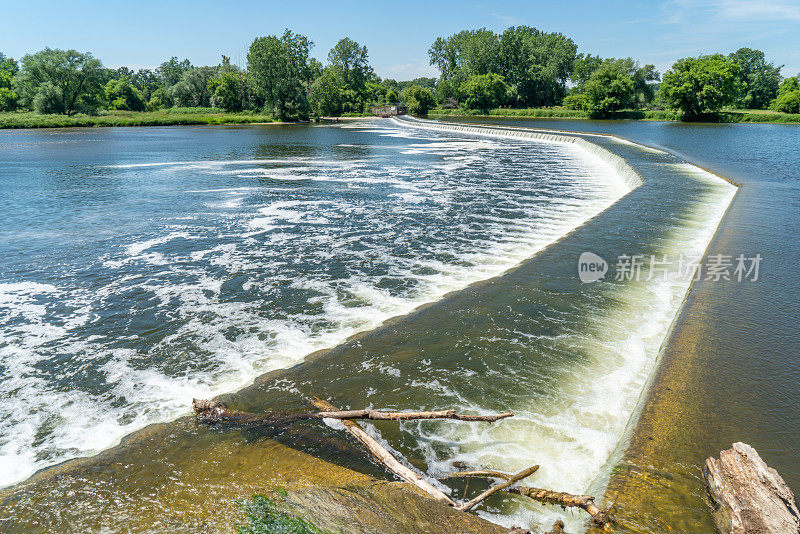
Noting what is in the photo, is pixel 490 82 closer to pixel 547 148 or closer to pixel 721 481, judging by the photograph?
pixel 547 148

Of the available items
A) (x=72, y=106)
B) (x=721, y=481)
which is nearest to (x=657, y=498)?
(x=721, y=481)

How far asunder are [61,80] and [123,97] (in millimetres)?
26974

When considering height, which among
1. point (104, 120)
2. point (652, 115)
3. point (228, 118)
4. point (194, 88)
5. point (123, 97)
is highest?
point (194, 88)

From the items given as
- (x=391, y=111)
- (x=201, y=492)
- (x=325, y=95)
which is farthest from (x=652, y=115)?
(x=201, y=492)

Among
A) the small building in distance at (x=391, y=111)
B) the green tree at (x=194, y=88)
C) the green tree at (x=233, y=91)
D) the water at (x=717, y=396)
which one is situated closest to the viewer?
the water at (x=717, y=396)

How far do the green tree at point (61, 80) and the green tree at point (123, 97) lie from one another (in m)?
17.1

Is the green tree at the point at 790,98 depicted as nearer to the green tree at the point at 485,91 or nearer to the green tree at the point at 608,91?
the green tree at the point at 608,91

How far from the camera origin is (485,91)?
330 ft

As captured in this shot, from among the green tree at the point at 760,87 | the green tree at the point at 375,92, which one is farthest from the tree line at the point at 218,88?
the green tree at the point at 760,87

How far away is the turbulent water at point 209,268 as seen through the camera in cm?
628

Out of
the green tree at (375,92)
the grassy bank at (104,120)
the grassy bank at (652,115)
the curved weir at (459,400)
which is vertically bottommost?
the curved weir at (459,400)

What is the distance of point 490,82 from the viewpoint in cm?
10062

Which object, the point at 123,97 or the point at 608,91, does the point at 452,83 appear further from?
the point at 123,97

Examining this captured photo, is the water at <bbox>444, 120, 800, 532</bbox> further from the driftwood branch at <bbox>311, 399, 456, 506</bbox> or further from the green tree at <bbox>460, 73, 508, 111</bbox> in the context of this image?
the green tree at <bbox>460, 73, 508, 111</bbox>
